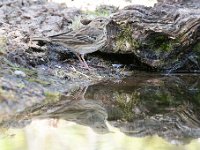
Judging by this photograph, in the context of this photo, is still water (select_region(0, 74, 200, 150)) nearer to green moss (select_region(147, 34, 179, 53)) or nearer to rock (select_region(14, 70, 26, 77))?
rock (select_region(14, 70, 26, 77))

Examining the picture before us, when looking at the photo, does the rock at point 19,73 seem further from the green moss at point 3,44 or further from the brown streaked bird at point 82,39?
the brown streaked bird at point 82,39

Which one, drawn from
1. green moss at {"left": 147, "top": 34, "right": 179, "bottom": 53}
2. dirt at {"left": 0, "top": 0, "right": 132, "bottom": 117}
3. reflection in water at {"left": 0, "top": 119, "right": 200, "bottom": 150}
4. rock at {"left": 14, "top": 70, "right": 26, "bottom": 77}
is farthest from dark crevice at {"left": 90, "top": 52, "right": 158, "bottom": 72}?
reflection in water at {"left": 0, "top": 119, "right": 200, "bottom": 150}

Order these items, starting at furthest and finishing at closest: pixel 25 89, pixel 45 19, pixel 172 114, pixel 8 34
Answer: pixel 45 19
pixel 8 34
pixel 25 89
pixel 172 114

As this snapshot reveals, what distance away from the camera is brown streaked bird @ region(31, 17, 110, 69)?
697 centimetres

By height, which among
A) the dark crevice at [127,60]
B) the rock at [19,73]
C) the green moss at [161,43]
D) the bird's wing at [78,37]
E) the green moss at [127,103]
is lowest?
the dark crevice at [127,60]

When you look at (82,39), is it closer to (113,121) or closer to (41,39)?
(41,39)

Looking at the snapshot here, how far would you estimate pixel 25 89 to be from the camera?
5.72 meters

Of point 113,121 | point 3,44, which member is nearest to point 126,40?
point 3,44

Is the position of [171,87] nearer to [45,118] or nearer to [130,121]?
[130,121]

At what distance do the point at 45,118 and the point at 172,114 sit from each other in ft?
4.28

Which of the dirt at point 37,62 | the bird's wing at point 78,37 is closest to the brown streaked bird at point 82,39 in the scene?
the bird's wing at point 78,37

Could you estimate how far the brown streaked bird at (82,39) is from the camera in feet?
22.9

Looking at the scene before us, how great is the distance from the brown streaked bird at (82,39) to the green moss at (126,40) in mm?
232

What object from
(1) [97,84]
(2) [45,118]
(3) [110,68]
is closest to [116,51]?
(3) [110,68]
